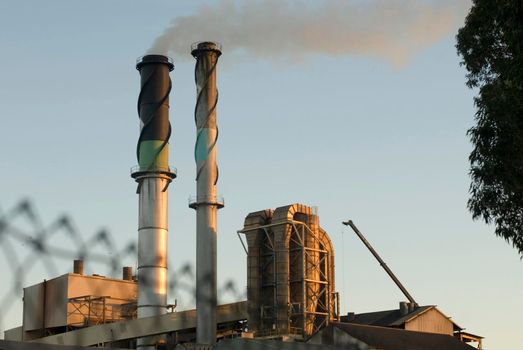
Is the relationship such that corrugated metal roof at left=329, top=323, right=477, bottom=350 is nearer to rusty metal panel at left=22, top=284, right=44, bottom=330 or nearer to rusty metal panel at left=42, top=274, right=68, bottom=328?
rusty metal panel at left=42, top=274, right=68, bottom=328

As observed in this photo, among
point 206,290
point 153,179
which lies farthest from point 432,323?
point 153,179

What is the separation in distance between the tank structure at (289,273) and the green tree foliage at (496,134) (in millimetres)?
31239

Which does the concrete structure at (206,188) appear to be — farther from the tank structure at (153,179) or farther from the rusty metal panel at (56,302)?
the rusty metal panel at (56,302)

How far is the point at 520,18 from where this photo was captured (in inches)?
1214

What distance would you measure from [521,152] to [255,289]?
35598 millimetres

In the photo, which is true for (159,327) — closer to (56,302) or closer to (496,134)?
(56,302)

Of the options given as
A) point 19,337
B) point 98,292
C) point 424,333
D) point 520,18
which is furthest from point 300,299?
point 520,18

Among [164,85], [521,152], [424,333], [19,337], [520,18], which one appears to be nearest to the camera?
[520,18]

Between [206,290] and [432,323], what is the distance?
1657 centimetres

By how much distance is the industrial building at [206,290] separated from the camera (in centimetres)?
6388

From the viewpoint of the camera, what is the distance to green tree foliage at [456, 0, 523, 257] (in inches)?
1288

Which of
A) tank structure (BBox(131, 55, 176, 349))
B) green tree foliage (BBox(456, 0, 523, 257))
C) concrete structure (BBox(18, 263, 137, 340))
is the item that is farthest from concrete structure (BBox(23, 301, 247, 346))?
green tree foliage (BBox(456, 0, 523, 257))

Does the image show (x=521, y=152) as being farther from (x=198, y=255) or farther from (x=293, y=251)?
(x=198, y=255)

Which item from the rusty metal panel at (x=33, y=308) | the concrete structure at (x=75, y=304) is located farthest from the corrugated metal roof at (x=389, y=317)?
the rusty metal panel at (x=33, y=308)
